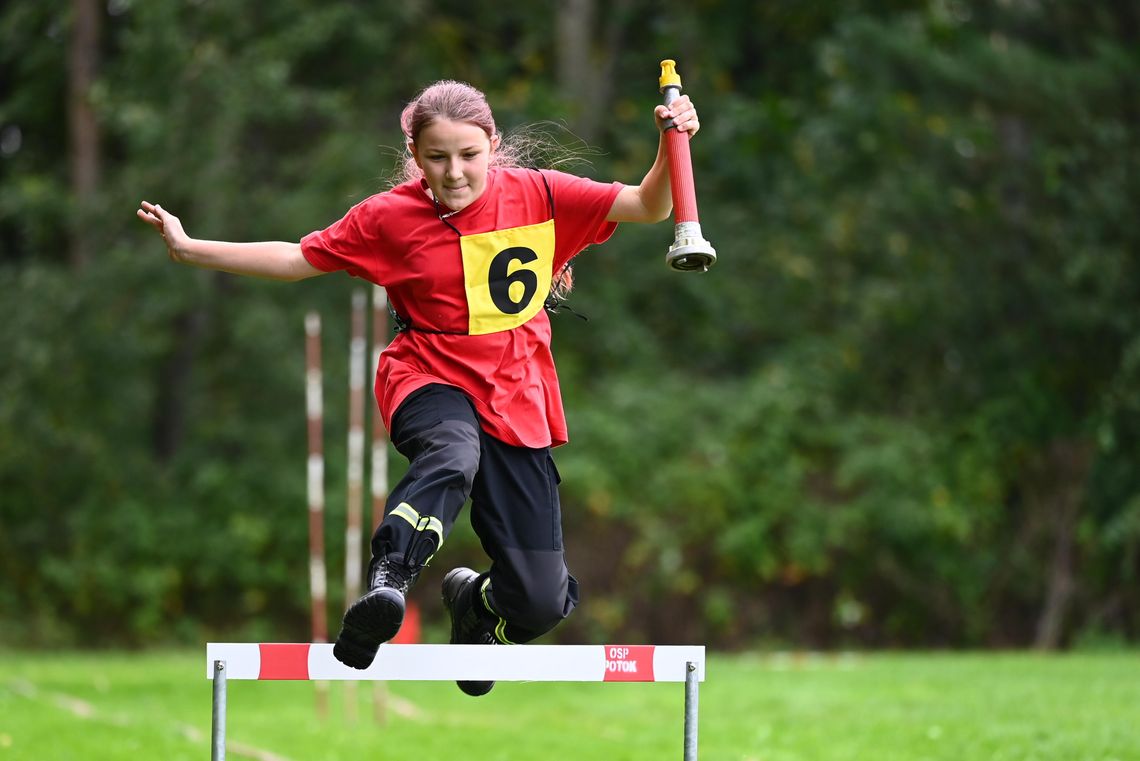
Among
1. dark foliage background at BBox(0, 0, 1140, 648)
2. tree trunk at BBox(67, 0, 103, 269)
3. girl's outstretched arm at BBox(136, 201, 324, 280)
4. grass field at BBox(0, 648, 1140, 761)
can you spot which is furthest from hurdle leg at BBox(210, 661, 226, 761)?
tree trunk at BBox(67, 0, 103, 269)

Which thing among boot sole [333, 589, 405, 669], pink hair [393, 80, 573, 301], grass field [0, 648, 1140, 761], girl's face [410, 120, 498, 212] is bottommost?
grass field [0, 648, 1140, 761]

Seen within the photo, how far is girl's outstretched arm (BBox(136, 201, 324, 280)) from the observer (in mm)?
5059

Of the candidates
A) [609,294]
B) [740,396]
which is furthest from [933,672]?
[609,294]

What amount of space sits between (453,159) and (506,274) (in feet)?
1.44

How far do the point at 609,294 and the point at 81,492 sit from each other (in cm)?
668

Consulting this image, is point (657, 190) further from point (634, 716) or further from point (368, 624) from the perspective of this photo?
point (634, 716)

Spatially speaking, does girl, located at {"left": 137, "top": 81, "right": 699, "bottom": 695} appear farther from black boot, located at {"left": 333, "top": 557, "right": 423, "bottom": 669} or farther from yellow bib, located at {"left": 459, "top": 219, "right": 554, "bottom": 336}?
black boot, located at {"left": 333, "top": 557, "right": 423, "bottom": 669}

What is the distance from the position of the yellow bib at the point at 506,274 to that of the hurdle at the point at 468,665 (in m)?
1.17

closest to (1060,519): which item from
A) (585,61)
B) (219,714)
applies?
(585,61)

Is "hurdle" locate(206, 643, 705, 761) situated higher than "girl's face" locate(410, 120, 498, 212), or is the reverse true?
"girl's face" locate(410, 120, 498, 212)

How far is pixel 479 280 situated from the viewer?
511cm

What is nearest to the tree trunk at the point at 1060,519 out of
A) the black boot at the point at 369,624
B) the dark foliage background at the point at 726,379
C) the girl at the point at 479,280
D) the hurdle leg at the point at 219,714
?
the dark foliage background at the point at 726,379

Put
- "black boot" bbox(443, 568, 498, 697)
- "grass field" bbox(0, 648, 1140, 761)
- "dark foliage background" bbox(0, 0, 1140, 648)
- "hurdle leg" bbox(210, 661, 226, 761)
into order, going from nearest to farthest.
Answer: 1. "hurdle leg" bbox(210, 661, 226, 761)
2. "black boot" bbox(443, 568, 498, 697)
3. "grass field" bbox(0, 648, 1140, 761)
4. "dark foliage background" bbox(0, 0, 1140, 648)

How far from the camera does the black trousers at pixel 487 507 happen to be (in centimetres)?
469
